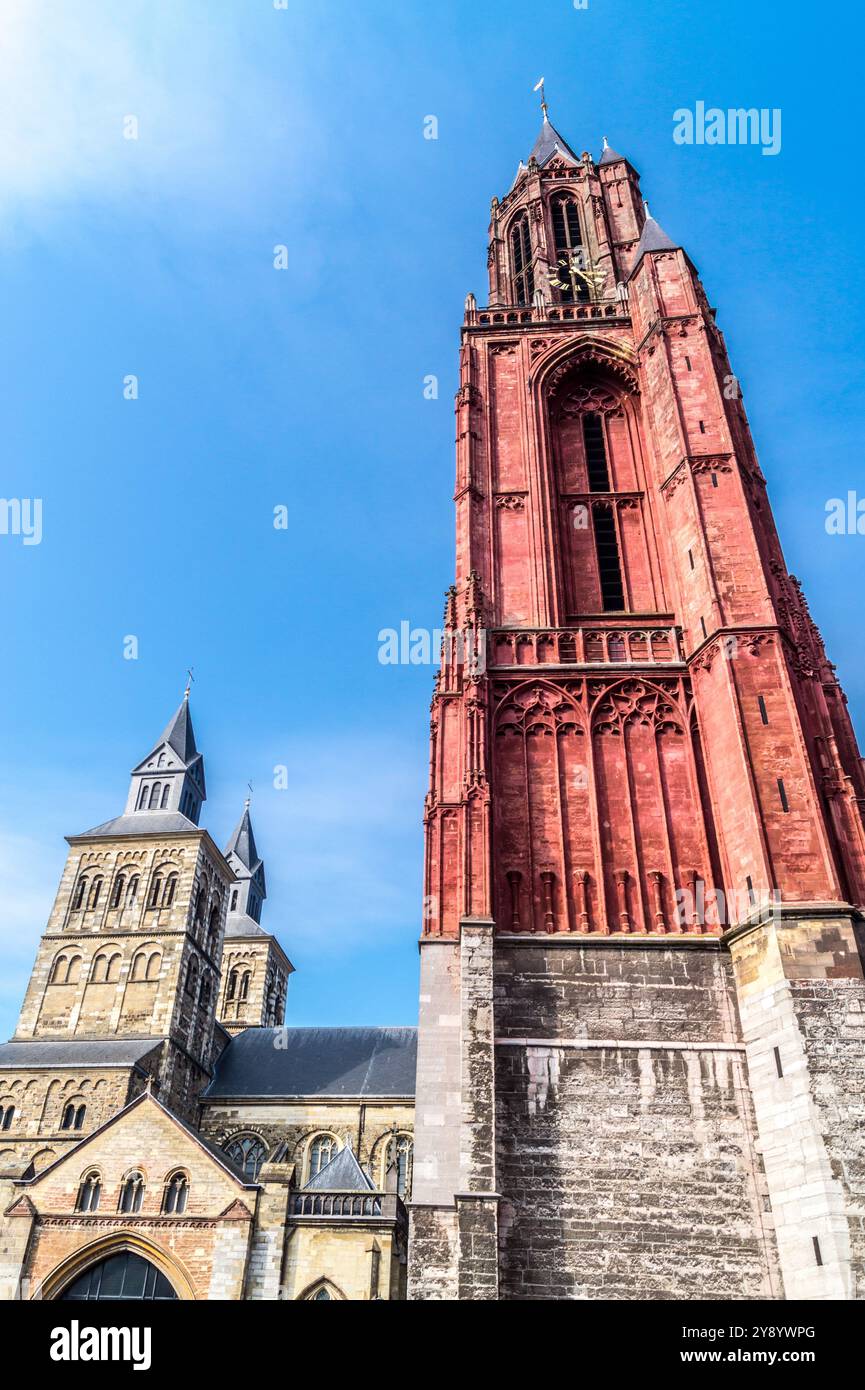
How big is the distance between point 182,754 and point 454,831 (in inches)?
1402

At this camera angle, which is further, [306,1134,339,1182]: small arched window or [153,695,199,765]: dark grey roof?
[153,695,199,765]: dark grey roof

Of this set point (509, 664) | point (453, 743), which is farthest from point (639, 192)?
point (453, 743)

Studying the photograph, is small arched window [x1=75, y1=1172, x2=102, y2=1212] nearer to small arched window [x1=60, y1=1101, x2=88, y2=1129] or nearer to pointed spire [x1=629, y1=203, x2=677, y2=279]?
small arched window [x1=60, y1=1101, x2=88, y2=1129]

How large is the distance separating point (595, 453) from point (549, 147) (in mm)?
21326

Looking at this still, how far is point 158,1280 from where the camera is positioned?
86.6 feet

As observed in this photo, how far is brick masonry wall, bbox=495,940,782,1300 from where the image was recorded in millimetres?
12789

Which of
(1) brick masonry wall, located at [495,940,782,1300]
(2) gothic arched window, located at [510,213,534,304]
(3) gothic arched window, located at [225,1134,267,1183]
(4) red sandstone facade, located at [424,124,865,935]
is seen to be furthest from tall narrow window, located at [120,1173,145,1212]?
(2) gothic arched window, located at [510,213,534,304]

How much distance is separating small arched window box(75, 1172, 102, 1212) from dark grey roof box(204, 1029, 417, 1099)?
41.4 feet

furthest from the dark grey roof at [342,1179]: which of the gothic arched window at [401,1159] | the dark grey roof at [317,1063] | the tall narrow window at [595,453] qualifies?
the tall narrow window at [595,453]

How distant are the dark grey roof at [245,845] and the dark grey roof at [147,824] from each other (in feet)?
64.9

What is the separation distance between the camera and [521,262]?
33000mm

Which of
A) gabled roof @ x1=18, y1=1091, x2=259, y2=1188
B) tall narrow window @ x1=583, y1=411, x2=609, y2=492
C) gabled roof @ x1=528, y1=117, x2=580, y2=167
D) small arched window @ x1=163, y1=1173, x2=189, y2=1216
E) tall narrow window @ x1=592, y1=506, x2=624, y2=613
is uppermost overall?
gabled roof @ x1=528, y1=117, x2=580, y2=167

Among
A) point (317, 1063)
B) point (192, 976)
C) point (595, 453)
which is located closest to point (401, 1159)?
point (317, 1063)
